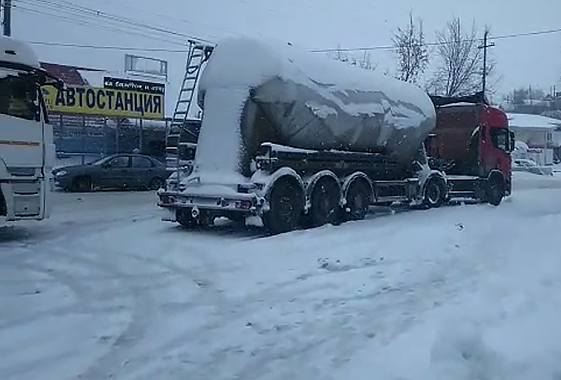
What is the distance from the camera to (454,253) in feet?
33.5

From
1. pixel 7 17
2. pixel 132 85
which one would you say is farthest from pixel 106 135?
pixel 7 17

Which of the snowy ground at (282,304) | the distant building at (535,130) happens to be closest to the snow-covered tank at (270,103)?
the snowy ground at (282,304)

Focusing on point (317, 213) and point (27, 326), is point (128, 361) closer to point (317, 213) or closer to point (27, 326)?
Result: point (27, 326)

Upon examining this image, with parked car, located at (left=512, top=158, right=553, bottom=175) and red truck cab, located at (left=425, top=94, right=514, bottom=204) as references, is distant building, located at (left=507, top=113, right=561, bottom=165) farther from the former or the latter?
red truck cab, located at (left=425, top=94, right=514, bottom=204)

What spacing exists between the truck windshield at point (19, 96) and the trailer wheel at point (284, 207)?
4.35m

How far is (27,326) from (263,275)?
3.16 meters

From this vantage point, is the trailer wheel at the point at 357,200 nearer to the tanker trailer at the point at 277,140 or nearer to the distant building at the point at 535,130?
the tanker trailer at the point at 277,140

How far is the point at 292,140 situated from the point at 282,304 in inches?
262

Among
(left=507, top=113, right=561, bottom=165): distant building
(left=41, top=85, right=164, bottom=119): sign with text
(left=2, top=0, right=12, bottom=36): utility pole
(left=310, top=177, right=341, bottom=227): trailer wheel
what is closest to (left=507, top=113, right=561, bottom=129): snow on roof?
(left=507, top=113, right=561, bottom=165): distant building

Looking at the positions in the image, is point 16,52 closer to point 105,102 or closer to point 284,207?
point 284,207

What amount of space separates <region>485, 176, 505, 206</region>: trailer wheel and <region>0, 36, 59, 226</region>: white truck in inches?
550

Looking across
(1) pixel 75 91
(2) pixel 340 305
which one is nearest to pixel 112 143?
(1) pixel 75 91

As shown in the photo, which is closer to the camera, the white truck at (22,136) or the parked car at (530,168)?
the white truck at (22,136)

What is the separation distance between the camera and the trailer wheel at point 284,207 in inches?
492
